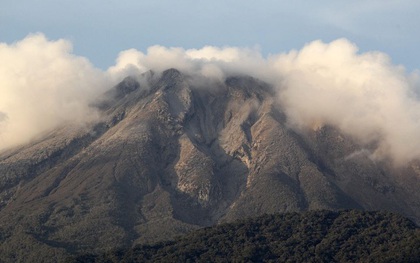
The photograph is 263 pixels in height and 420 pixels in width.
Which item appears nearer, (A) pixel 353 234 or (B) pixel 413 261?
(B) pixel 413 261

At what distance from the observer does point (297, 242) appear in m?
181

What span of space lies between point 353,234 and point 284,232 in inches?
466

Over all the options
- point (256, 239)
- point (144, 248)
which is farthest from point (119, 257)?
point (256, 239)

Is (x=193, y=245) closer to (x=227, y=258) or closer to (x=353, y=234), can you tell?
(x=227, y=258)

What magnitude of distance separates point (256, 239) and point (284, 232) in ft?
18.3

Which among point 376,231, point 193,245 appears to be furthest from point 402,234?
point 193,245

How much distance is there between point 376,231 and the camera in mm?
182500

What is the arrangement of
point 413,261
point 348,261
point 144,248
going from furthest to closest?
point 144,248 → point 348,261 → point 413,261

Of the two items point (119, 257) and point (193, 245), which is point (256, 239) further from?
point (119, 257)

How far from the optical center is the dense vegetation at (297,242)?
568 feet

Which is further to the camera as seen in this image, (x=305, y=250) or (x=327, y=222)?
(x=327, y=222)

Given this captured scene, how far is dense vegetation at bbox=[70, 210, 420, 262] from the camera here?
173m

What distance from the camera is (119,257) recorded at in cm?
17588

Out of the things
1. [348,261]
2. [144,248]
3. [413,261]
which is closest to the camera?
[413,261]
